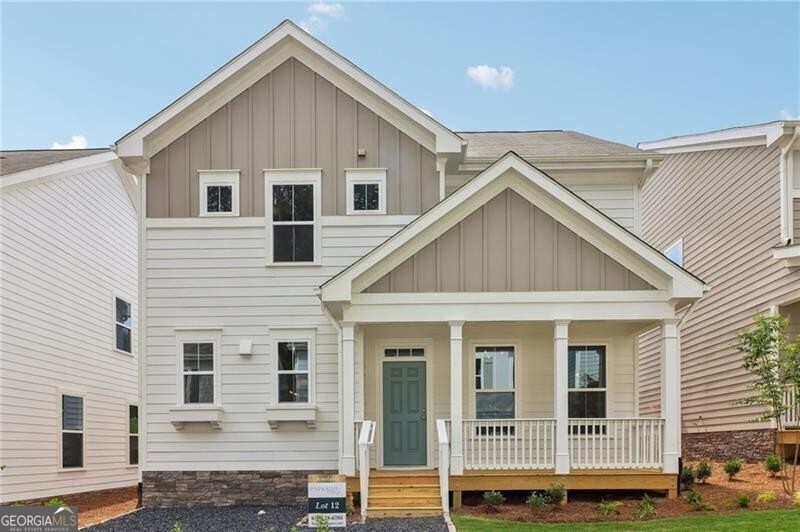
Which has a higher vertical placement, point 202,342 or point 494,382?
point 202,342

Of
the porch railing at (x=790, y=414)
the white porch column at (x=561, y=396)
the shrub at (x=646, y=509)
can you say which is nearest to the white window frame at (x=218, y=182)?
the white porch column at (x=561, y=396)

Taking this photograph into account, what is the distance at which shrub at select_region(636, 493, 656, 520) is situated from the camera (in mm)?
10652

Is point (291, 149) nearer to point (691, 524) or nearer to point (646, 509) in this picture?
point (646, 509)

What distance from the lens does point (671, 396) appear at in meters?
11.6

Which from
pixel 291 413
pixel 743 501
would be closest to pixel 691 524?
pixel 743 501

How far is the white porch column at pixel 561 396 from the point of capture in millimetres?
11562

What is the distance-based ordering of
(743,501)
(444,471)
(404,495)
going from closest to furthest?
(743,501), (444,471), (404,495)

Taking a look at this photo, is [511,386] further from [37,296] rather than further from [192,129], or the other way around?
[37,296]

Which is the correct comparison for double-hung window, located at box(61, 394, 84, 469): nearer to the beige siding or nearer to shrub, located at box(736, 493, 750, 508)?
the beige siding

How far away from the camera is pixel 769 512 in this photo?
1016cm

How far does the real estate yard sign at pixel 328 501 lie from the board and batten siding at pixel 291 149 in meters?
5.34

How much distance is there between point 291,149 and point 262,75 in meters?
1.52

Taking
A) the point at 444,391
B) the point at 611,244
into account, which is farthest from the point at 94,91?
the point at 611,244

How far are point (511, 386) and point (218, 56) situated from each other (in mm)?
8257
